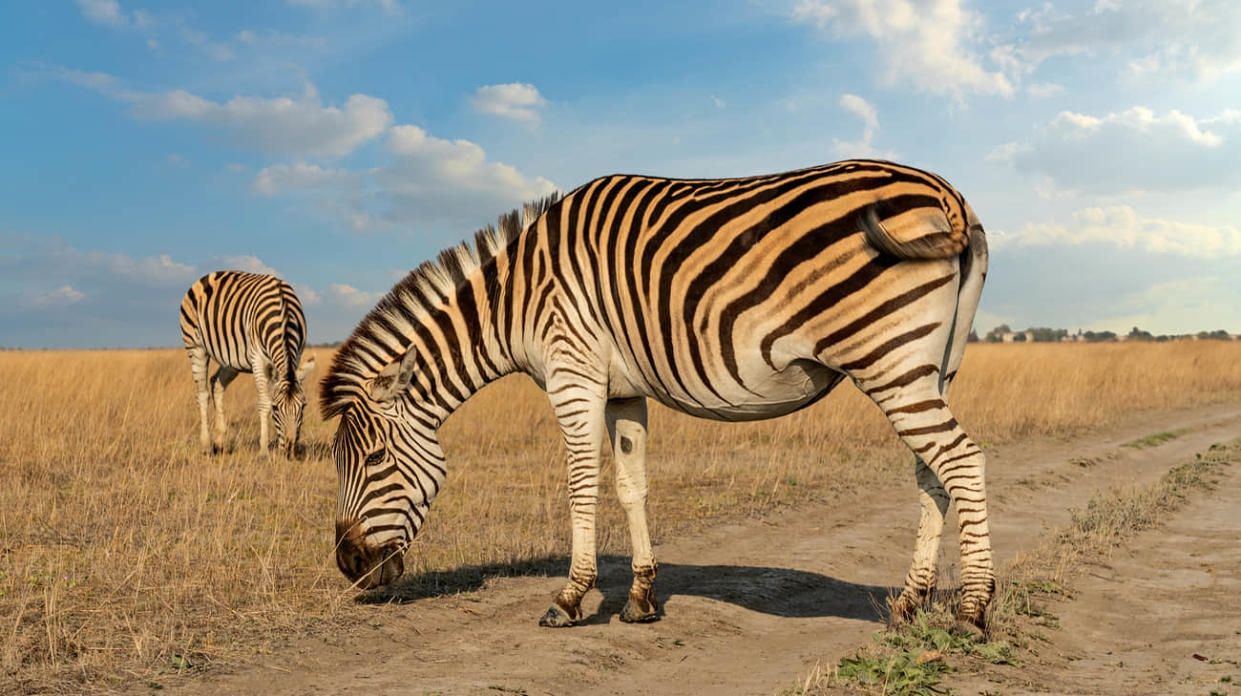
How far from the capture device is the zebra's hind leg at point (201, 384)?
541 inches

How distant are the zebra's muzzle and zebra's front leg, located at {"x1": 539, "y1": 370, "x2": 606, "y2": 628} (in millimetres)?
1090

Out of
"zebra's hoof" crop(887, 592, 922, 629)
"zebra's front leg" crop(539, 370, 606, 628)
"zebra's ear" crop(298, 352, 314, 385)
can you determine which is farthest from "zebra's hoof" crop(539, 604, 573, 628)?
"zebra's ear" crop(298, 352, 314, 385)

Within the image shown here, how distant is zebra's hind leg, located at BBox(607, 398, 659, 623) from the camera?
584 centimetres

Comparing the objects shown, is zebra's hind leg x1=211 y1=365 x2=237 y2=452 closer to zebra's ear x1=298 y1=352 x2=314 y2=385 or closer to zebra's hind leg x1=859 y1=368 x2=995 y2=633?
zebra's ear x1=298 y1=352 x2=314 y2=385

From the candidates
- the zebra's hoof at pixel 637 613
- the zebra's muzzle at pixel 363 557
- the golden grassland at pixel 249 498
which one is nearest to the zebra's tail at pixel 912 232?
the zebra's hoof at pixel 637 613

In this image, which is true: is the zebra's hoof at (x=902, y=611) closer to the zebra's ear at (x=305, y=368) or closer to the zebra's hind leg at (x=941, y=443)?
the zebra's hind leg at (x=941, y=443)

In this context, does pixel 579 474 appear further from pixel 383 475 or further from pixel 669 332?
pixel 383 475

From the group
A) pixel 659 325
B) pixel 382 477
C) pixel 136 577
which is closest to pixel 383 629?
pixel 382 477

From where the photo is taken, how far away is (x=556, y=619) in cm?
566

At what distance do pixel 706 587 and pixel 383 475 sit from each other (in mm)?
2625

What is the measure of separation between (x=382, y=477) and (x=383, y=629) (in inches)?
38.2

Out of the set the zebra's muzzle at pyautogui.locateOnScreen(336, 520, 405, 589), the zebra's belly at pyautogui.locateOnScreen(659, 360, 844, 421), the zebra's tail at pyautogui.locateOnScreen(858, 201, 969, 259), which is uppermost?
the zebra's tail at pyautogui.locateOnScreen(858, 201, 969, 259)

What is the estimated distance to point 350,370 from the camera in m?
6.16

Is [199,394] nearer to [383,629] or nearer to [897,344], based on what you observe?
[383,629]
